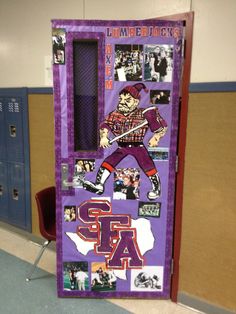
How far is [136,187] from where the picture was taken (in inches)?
82.4

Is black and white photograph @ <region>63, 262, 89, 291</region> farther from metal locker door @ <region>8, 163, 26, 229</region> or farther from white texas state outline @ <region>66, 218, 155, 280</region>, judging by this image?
metal locker door @ <region>8, 163, 26, 229</region>

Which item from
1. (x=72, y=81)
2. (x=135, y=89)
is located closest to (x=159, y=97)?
(x=135, y=89)

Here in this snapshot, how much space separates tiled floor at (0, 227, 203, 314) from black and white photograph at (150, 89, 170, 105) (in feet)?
4.95

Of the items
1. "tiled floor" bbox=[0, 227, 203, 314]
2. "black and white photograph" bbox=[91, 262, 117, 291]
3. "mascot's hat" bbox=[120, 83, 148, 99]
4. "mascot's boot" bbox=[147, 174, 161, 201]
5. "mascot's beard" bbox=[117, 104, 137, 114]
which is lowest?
"tiled floor" bbox=[0, 227, 203, 314]

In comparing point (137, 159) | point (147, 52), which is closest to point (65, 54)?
point (147, 52)

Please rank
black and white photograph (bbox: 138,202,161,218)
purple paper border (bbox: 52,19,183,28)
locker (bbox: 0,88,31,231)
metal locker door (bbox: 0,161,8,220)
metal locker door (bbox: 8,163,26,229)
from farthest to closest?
metal locker door (bbox: 0,161,8,220) < metal locker door (bbox: 8,163,26,229) < locker (bbox: 0,88,31,231) < black and white photograph (bbox: 138,202,161,218) < purple paper border (bbox: 52,19,183,28)

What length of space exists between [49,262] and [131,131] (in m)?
1.58

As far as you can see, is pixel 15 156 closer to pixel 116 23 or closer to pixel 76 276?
pixel 76 276

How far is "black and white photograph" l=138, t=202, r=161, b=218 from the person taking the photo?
2.11m

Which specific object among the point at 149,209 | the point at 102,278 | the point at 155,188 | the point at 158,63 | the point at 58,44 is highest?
the point at 58,44

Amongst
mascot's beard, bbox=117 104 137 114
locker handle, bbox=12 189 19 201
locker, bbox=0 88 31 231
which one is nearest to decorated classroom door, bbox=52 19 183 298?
mascot's beard, bbox=117 104 137 114

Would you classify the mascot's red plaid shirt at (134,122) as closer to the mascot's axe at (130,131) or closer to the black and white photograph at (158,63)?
the mascot's axe at (130,131)

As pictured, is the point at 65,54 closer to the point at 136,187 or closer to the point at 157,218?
the point at 136,187

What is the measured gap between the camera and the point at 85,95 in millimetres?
2057
